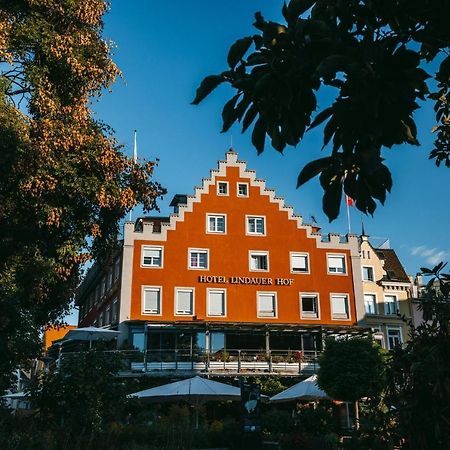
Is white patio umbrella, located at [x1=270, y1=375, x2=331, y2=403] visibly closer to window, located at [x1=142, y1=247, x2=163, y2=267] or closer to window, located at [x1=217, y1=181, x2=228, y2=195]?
window, located at [x1=142, y1=247, x2=163, y2=267]

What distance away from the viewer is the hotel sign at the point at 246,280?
1464 inches

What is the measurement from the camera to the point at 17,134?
13.3m

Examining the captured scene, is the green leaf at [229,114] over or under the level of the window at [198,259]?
under

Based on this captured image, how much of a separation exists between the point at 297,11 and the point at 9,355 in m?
10.4

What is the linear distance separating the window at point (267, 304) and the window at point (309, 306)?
1.90m

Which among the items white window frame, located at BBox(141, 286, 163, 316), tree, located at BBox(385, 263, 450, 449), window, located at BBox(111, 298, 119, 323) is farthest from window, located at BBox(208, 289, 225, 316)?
tree, located at BBox(385, 263, 450, 449)

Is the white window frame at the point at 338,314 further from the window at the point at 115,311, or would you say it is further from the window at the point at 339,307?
the window at the point at 115,311

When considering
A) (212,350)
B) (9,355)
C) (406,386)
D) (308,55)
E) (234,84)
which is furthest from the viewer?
(212,350)

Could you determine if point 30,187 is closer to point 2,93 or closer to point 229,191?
point 2,93

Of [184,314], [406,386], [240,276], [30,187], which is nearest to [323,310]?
[240,276]

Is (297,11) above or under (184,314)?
under

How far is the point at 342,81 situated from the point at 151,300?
1340 inches

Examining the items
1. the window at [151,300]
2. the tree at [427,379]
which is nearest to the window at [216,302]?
the window at [151,300]

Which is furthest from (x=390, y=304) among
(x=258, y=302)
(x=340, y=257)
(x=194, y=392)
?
(x=194, y=392)
